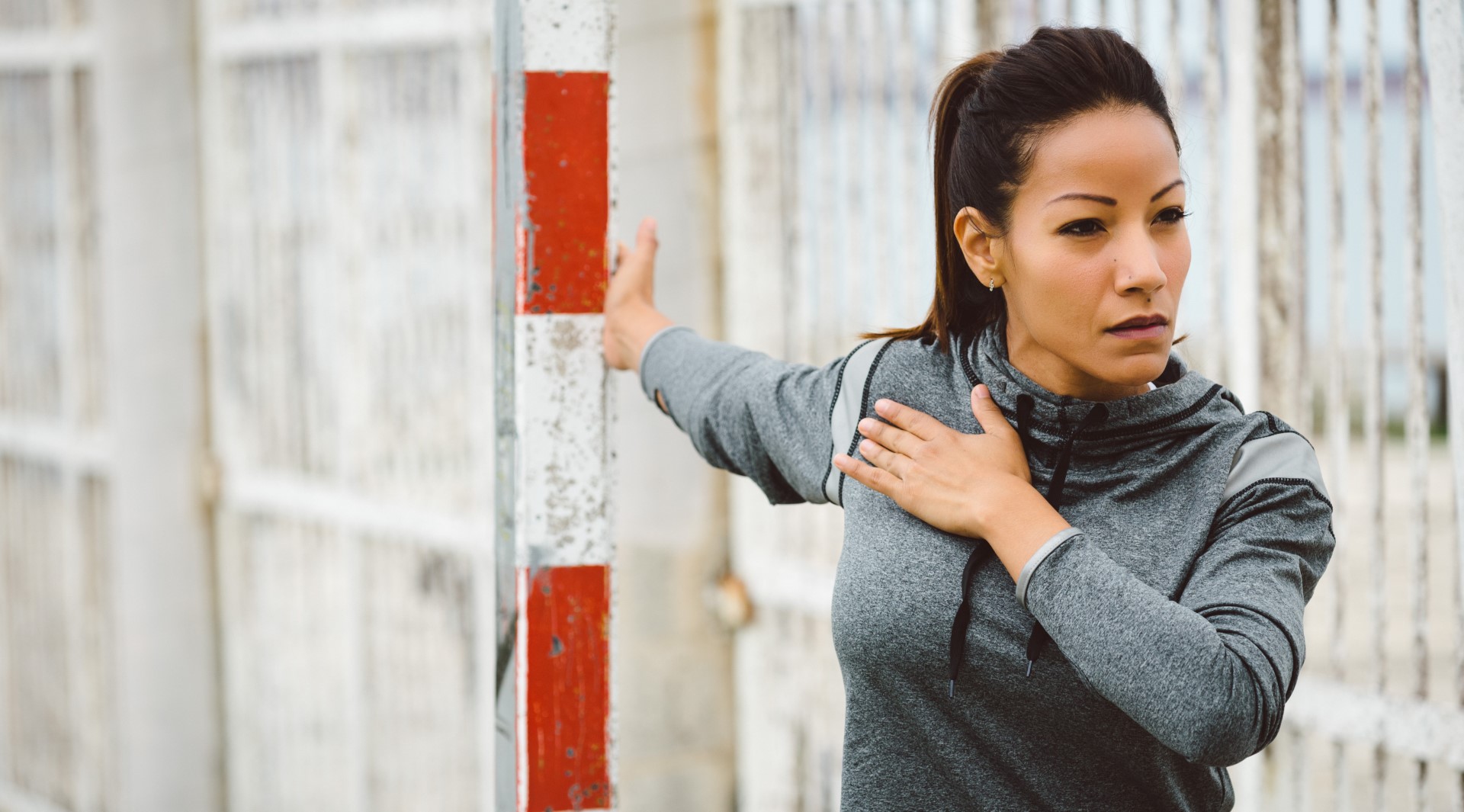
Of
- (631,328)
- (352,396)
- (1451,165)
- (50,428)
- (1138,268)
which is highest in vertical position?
(1451,165)

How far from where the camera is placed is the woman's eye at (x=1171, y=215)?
1.54 m

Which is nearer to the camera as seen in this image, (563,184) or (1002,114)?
(1002,114)

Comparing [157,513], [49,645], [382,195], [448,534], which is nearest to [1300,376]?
[448,534]

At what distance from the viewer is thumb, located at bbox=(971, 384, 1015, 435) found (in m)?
1.61

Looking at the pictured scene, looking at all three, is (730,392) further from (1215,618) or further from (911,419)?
(1215,618)

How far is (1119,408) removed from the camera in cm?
155

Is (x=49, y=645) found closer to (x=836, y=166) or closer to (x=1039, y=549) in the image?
(x=836, y=166)

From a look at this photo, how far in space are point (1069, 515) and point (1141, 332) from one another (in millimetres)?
206

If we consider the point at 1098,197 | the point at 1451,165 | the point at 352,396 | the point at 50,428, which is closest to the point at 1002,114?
the point at 1098,197

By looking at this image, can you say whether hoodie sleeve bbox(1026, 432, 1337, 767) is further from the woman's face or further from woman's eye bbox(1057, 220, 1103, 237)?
woman's eye bbox(1057, 220, 1103, 237)

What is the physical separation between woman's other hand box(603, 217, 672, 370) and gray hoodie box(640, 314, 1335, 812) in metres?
0.39

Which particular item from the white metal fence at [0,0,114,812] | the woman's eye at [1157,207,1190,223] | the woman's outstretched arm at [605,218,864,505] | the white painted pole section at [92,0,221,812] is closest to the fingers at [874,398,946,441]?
the woman's outstretched arm at [605,218,864,505]

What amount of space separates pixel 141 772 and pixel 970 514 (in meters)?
4.21

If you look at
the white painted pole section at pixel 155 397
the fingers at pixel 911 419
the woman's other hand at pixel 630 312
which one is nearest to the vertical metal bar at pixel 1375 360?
the fingers at pixel 911 419
